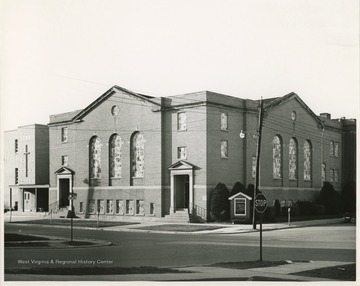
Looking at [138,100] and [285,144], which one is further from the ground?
[138,100]

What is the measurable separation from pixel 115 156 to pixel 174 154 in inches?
190

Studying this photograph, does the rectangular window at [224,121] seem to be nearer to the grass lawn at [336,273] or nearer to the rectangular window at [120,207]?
the rectangular window at [120,207]

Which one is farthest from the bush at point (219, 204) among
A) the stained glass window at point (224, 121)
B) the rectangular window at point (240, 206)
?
the stained glass window at point (224, 121)

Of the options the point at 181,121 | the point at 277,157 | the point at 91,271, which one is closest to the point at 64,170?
the point at 181,121

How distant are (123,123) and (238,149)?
28.9 ft

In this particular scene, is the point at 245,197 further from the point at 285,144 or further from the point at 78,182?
the point at 78,182

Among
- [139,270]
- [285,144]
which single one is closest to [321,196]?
[285,144]

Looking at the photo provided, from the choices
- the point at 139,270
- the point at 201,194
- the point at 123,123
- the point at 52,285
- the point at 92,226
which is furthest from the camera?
the point at 123,123

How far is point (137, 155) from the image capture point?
41.6m

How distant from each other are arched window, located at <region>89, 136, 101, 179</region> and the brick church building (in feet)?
0.25

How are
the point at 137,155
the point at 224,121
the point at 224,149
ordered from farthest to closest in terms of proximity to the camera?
the point at 137,155, the point at 224,149, the point at 224,121

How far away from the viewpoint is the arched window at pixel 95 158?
41.2 metres

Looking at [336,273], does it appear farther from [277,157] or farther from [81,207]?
[81,207]

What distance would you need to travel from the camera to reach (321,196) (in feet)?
133
